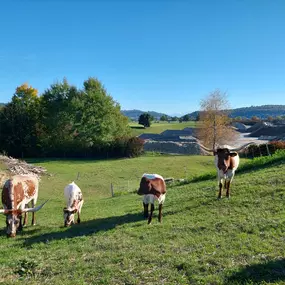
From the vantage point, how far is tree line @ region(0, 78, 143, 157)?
51719mm

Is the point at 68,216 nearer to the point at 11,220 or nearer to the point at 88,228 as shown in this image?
the point at 88,228

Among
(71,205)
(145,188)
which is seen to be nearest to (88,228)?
(71,205)

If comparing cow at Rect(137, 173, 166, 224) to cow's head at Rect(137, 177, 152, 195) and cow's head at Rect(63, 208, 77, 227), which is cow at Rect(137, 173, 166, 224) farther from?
cow's head at Rect(63, 208, 77, 227)

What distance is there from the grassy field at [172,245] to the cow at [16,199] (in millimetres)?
507

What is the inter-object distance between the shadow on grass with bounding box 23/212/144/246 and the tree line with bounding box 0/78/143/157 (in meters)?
38.1

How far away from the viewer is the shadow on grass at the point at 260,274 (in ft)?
21.0

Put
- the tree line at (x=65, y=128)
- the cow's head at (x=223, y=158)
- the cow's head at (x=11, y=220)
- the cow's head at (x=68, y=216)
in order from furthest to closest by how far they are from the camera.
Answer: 1. the tree line at (x=65, y=128)
2. the cow's head at (x=223, y=158)
3. the cow's head at (x=68, y=216)
4. the cow's head at (x=11, y=220)

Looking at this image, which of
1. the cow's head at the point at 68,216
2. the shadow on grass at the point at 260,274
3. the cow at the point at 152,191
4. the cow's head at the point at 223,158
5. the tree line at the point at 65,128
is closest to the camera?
the shadow on grass at the point at 260,274

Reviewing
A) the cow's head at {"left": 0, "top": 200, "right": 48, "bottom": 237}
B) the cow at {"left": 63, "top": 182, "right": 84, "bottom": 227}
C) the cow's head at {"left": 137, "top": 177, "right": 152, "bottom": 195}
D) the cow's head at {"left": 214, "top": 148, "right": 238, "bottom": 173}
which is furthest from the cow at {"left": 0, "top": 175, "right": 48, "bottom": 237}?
the cow's head at {"left": 214, "top": 148, "right": 238, "bottom": 173}

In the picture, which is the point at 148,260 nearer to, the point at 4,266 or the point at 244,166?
the point at 4,266

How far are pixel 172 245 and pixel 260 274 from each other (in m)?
2.84

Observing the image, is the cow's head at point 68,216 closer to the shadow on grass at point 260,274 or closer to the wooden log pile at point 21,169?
the shadow on grass at point 260,274

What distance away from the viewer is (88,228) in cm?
1184

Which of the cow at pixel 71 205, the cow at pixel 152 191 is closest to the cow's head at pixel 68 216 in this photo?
the cow at pixel 71 205
